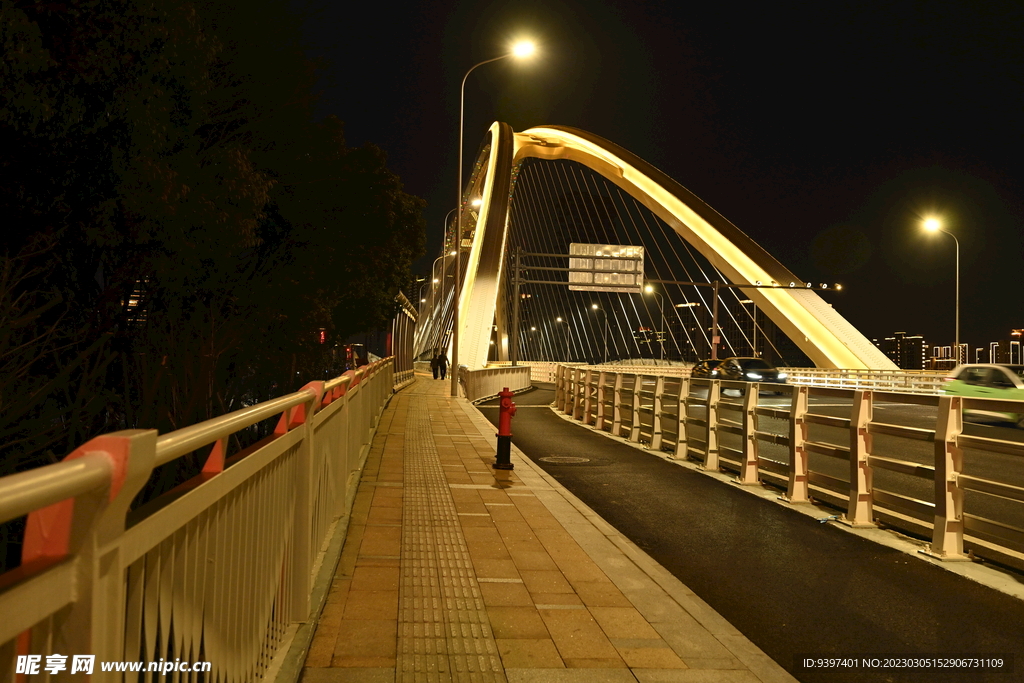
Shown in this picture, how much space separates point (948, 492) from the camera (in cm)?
654

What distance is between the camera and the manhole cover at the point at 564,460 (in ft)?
40.9

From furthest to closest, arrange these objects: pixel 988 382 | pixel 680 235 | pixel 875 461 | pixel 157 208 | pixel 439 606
→ 1. pixel 680 235
2. pixel 988 382
3. pixel 157 208
4. pixel 875 461
5. pixel 439 606

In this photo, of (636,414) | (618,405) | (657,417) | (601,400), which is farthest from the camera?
(601,400)

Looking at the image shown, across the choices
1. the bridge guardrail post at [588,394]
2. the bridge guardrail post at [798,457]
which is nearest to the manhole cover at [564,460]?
the bridge guardrail post at [798,457]

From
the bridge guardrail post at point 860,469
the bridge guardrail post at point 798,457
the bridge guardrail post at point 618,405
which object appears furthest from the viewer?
the bridge guardrail post at point 618,405

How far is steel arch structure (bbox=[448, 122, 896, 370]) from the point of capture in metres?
42.0

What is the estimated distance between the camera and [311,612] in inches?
181

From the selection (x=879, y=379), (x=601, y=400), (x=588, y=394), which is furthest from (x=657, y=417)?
(x=879, y=379)

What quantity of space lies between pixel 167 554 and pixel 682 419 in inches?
443

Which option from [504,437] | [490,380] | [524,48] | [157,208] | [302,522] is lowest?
[504,437]

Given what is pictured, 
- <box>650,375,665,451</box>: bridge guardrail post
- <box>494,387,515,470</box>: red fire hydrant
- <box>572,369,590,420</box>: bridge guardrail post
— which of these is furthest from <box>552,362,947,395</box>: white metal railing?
<box>494,387,515,470</box>: red fire hydrant

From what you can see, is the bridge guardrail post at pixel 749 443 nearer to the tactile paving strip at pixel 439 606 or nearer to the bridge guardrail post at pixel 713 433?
the bridge guardrail post at pixel 713 433

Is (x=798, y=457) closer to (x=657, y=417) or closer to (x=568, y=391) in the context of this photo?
(x=657, y=417)

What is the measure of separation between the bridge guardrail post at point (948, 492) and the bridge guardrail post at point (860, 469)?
3.46ft
